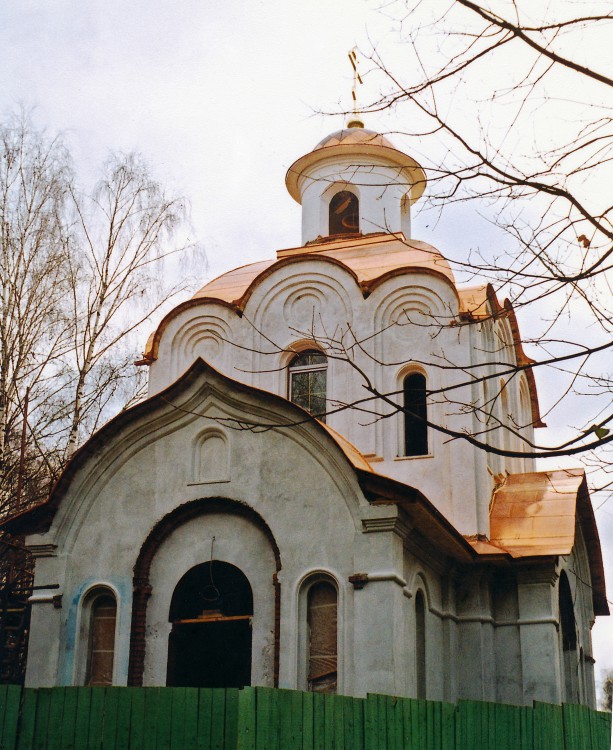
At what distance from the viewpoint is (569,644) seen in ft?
52.3

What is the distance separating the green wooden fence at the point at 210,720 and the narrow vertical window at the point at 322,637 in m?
2.23

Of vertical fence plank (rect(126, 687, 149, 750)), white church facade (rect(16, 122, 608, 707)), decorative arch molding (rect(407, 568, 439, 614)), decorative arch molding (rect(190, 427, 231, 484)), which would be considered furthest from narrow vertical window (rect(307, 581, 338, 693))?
vertical fence plank (rect(126, 687, 149, 750))

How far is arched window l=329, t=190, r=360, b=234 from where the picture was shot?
18234mm

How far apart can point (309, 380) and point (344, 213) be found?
161 inches

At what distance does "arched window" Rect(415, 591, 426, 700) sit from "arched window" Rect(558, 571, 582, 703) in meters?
3.59

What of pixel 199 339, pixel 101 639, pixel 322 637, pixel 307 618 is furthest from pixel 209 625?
pixel 199 339

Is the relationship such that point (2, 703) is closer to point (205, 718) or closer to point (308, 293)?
point (205, 718)

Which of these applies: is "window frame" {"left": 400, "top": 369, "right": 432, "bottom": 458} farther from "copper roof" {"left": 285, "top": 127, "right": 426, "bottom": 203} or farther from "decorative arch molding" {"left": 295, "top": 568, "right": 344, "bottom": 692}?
"copper roof" {"left": 285, "top": 127, "right": 426, "bottom": 203}

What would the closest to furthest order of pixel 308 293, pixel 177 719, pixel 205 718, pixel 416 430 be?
pixel 205 718 → pixel 177 719 → pixel 416 430 → pixel 308 293

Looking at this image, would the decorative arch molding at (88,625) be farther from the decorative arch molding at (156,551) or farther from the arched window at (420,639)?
the arched window at (420,639)

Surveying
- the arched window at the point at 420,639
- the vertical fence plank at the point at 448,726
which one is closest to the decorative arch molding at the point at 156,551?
the arched window at the point at 420,639

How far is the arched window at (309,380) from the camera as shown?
15.4 metres

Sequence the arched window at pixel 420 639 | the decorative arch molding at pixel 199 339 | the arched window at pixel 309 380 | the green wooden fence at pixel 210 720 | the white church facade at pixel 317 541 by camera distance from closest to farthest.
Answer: the green wooden fence at pixel 210 720 → the white church facade at pixel 317 541 → the arched window at pixel 420 639 → the arched window at pixel 309 380 → the decorative arch molding at pixel 199 339

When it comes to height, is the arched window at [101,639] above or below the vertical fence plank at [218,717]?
above
